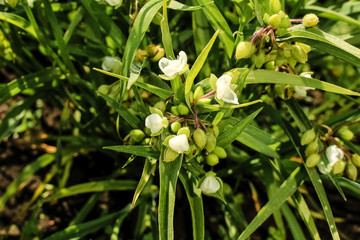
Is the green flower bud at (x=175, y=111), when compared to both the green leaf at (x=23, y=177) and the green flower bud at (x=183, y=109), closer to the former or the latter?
the green flower bud at (x=183, y=109)

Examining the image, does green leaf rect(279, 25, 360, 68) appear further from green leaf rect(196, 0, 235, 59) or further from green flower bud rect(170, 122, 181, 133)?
green flower bud rect(170, 122, 181, 133)

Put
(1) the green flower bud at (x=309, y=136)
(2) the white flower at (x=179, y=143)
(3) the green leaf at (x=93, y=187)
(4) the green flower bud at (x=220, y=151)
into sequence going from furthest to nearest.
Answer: (3) the green leaf at (x=93, y=187), (1) the green flower bud at (x=309, y=136), (4) the green flower bud at (x=220, y=151), (2) the white flower at (x=179, y=143)

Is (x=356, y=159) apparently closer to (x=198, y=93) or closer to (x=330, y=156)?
(x=330, y=156)

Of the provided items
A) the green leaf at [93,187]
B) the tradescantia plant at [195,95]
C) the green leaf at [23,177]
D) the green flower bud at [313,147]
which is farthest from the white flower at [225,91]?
the green leaf at [23,177]

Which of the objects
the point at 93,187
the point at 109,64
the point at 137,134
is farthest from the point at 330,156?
the point at 93,187

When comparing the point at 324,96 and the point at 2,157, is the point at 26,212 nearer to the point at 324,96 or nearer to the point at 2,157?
the point at 2,157

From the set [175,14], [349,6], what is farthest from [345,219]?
[175,14]
